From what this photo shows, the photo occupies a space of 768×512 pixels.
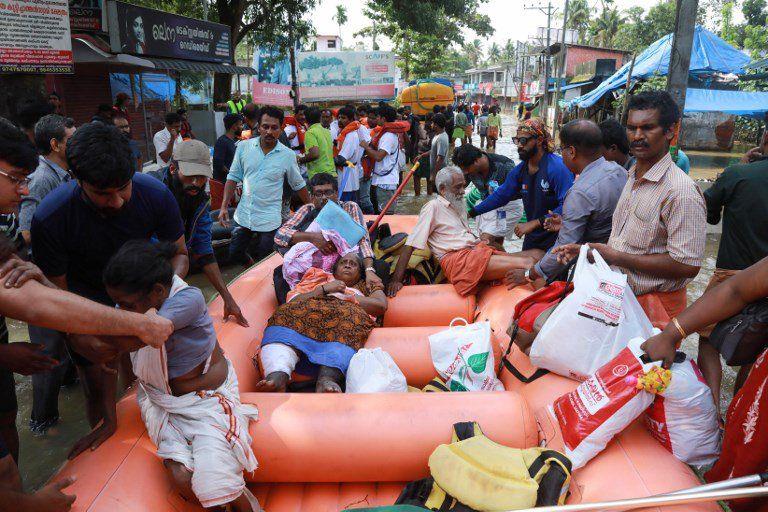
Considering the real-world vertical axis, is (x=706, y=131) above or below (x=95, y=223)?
above

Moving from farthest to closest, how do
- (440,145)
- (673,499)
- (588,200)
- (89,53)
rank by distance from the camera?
(89,53) < (440,145) < (588,200) < (673,499)

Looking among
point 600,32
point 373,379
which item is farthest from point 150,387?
point 600,32

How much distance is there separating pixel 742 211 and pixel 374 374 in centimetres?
231

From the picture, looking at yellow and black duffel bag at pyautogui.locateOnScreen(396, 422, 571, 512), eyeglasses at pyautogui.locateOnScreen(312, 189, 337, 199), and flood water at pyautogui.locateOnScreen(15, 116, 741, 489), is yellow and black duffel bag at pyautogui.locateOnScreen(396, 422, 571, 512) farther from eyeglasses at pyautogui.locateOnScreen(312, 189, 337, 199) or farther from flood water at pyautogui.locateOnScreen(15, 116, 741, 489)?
eyeglasses at pyautogui.locateOnScreen(312, 189, 337, 199)

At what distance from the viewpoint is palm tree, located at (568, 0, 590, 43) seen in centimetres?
5259

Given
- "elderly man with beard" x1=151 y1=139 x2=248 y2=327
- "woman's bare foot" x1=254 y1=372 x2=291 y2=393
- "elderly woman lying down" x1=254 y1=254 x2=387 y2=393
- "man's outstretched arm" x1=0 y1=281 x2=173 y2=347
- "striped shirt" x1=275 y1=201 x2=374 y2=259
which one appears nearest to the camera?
"man's outstretched arm" x1=0 y1=281 x2=173 y2=347

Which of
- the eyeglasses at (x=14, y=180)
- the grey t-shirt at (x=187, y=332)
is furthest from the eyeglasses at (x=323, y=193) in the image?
the eyeglasses at (x=14, y=180)

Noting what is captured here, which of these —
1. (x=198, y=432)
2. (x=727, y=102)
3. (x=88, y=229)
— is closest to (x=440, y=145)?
(x=88, y=229)

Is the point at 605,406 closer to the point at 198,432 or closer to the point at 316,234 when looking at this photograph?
the point at 198,432

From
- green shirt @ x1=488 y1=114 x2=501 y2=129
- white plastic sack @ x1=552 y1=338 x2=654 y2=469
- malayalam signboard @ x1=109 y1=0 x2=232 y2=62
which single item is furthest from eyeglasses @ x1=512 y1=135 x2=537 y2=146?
green shirt @ x1=488 y1=114 x2=501 y2=129

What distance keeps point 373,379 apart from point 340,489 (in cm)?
62

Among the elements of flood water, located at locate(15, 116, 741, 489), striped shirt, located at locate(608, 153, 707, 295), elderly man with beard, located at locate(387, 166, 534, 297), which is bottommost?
flood water, located at locate(15, 116, 741, 489)

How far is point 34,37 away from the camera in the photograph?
6.39 metres

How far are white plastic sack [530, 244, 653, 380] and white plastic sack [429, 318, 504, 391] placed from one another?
1.59 ft
